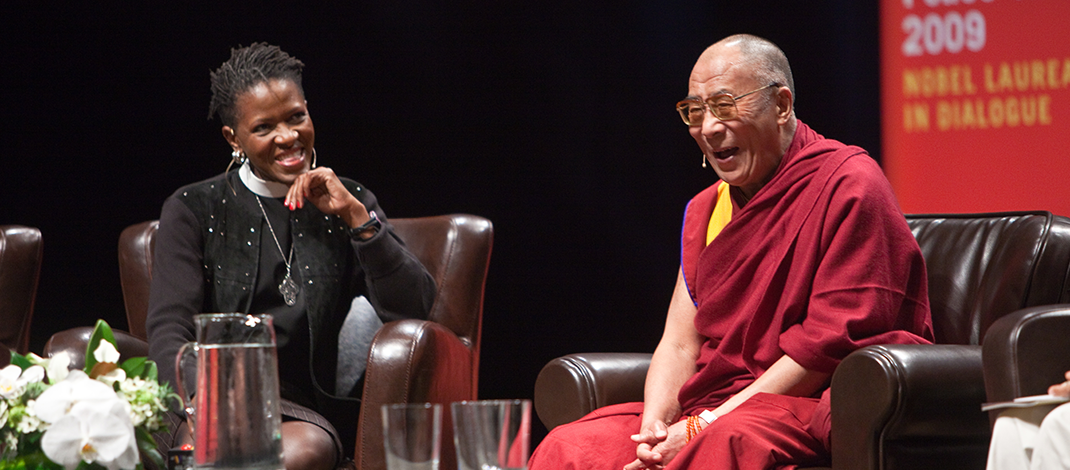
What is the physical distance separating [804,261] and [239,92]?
1254mm

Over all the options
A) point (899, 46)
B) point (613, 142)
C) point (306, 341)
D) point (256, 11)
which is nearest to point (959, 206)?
point (899, 46)

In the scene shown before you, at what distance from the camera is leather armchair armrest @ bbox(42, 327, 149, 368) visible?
2133 mm

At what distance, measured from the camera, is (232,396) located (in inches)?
40.9

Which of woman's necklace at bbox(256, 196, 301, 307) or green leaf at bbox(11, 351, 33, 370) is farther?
woman's necklace at bbox(256, 196, 301, 307)

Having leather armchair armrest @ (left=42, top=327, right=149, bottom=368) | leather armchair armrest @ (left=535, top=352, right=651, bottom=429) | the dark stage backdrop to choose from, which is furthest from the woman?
the dark stage backdrop

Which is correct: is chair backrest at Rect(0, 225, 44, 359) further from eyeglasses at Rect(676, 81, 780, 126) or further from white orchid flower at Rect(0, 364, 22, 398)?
eyeglasses at Rect(676, 81, 780, 126)

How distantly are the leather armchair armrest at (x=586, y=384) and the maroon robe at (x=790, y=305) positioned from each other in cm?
9

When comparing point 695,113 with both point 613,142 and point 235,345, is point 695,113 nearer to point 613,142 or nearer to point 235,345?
point 235,345

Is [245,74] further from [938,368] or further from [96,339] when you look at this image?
[938,368]

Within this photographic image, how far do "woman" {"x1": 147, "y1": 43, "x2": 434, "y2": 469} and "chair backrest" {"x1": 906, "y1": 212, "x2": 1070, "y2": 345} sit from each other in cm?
107

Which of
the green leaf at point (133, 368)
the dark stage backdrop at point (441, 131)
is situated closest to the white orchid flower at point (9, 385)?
the green leaf at point (133, 368)

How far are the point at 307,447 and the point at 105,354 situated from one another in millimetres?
646

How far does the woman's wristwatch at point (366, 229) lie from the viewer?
209 cm

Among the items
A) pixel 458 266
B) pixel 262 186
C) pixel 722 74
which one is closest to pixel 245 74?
pixel 262 186
